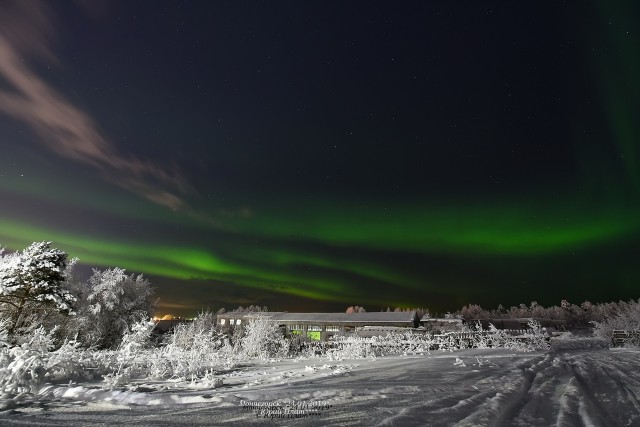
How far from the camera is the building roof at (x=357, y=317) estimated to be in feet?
205

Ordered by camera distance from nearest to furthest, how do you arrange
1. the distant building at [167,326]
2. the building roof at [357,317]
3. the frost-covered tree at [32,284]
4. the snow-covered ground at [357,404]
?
1. the snow-covered ground at [357,404]
2. the frost-covered tree at [32,284]
3. the distant building at [167,326]
4. the building roof at [357,317]

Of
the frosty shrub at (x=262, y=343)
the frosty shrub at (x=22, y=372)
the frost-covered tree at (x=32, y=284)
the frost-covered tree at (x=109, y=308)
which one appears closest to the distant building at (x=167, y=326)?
the frost-covered tree at (x=109, y=308)

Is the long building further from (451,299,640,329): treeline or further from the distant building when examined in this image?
(451,299,640,329): treeline

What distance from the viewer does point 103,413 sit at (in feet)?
22.7

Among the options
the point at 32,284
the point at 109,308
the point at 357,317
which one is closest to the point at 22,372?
the point at 32,284

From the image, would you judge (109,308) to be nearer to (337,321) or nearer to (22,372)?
(22,372)

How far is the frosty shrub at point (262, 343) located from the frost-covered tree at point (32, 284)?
43.9 ft

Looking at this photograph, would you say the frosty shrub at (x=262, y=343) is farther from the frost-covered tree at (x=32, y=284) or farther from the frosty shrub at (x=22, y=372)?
the frosty shrub at (x=22, y=372)

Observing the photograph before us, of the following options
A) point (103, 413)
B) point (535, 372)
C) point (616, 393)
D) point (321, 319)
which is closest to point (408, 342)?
point (535, 372)

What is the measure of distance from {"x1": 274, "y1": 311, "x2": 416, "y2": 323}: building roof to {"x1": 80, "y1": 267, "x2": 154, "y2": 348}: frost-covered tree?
34.2 metres

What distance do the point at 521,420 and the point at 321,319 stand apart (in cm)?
6416

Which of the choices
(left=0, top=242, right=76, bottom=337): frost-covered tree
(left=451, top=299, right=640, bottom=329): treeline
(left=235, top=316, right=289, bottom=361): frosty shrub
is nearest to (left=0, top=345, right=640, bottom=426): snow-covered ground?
(left=0, top=242, right=76, bottom=337): frost-covered tree

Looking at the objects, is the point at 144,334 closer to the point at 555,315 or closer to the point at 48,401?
the point at 48,401

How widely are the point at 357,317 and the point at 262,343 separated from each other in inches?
1609
